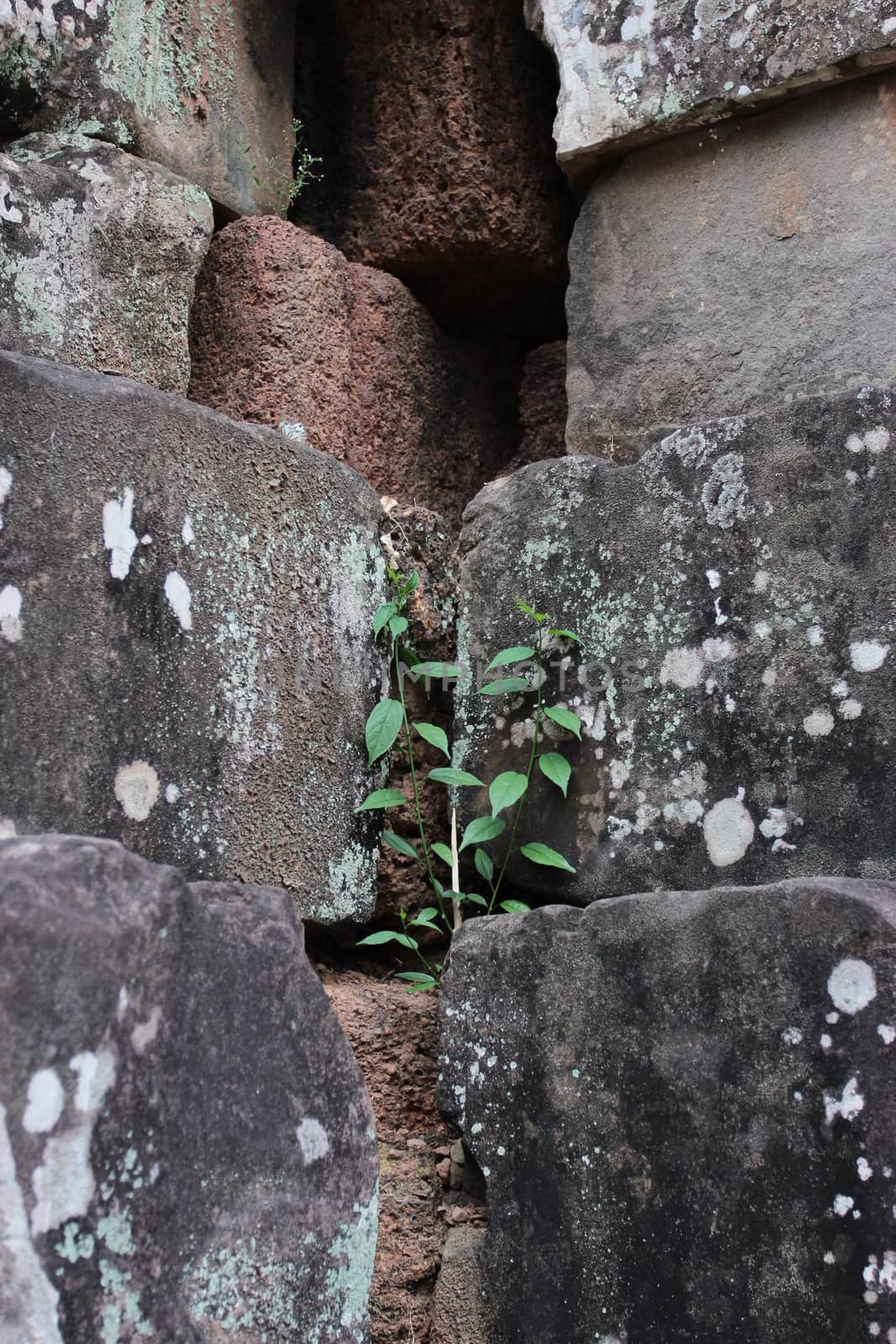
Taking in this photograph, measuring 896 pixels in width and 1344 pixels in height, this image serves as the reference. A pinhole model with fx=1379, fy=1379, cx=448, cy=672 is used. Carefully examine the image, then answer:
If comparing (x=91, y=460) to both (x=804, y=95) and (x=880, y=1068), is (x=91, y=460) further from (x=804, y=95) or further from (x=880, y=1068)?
(x=804, y=95)

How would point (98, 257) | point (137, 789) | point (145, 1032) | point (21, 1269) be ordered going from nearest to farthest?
Result: point (21, 1269), point (145, 1032), point (137, 789), point (98, 257)

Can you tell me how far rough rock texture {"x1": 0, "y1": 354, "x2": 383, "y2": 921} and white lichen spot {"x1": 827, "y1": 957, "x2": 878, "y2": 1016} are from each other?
555mm

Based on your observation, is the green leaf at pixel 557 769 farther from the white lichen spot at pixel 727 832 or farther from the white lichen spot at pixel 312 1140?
the white lichen spot at pixel 312 1140

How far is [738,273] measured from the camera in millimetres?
1783

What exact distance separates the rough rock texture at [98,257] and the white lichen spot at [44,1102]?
36.9 inches

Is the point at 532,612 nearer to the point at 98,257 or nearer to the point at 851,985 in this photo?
the point at 851,985

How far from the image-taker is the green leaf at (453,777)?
1.53 meters

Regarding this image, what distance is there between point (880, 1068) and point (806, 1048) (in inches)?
2.5

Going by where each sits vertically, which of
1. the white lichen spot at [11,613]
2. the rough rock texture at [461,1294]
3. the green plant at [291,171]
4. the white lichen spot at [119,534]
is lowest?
the rough rock texture at [461,1294]

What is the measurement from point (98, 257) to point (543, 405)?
0.81 meters

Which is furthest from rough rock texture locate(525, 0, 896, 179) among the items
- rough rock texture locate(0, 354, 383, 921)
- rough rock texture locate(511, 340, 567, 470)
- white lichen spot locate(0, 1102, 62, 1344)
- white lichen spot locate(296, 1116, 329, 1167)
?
white lichen spot locate(0, 1102, 62, 1344)

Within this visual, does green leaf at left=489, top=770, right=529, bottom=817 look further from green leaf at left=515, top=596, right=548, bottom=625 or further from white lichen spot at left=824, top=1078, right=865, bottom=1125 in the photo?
white lichen spot at left=824, top=1078, right=865, bottom=1125

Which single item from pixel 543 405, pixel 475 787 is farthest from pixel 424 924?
pixel 543 405

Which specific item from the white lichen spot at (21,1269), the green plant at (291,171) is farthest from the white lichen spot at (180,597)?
the green plant at (291,171)
